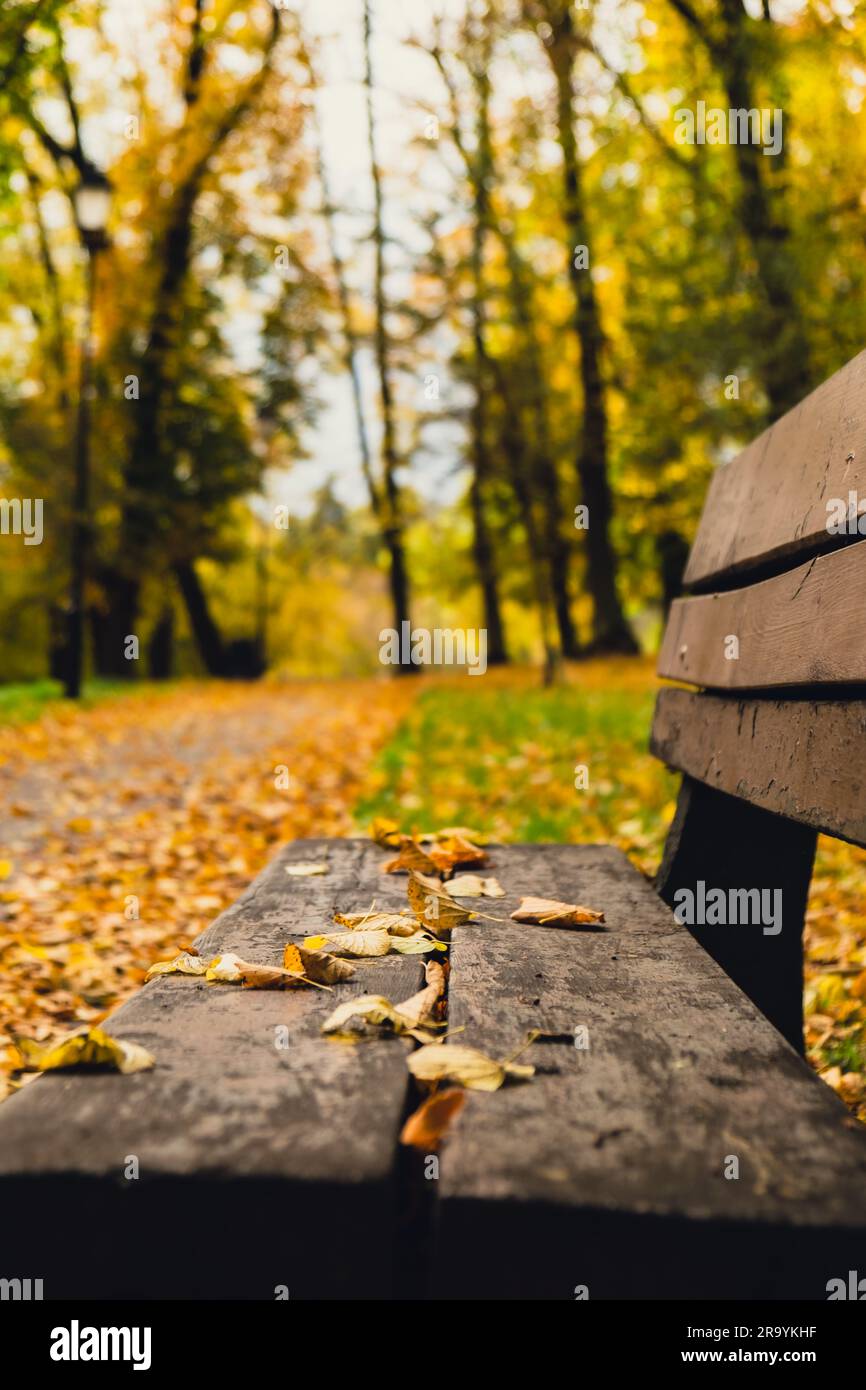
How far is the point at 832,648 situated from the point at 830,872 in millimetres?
3601

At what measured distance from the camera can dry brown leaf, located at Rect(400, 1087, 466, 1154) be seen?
41.8 inches

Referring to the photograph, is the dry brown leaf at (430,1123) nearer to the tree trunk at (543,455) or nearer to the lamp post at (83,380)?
the lamp post at (83,380)

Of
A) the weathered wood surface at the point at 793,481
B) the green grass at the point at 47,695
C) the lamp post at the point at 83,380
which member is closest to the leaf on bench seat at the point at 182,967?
the weathered wood surface at the point at 793,481

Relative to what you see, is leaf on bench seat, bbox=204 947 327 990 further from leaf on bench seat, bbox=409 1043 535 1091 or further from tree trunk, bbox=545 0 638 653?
tree trunk, bbox=545 0 638 653

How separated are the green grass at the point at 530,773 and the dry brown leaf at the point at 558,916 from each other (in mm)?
3077

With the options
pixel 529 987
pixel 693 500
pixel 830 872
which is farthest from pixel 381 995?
pixel 693 500

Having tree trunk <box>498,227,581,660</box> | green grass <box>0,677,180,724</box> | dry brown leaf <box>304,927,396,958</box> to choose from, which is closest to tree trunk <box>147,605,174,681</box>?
green grass <box>0,677,180,724</box>

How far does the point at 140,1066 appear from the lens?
1.18m

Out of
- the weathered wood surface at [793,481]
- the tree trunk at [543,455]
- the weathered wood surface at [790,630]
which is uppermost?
the tree trunk at [543,455]

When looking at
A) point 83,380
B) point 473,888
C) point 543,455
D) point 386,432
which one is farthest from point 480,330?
point 473,888

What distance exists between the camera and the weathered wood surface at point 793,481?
5.01 feet

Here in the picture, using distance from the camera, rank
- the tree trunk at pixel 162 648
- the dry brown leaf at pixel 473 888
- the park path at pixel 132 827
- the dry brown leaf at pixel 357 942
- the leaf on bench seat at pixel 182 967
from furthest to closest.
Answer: the tree trunk at pixel 162 648 → the park path at pixel 132 827 → the dry brown leaf at pixel 473 888 → the dry brown leaf at pixel 357 942 → the leaf on bench seat at pixel 182 967

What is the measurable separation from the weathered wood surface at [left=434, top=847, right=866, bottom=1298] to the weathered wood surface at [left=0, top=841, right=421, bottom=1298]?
0.29 feet
